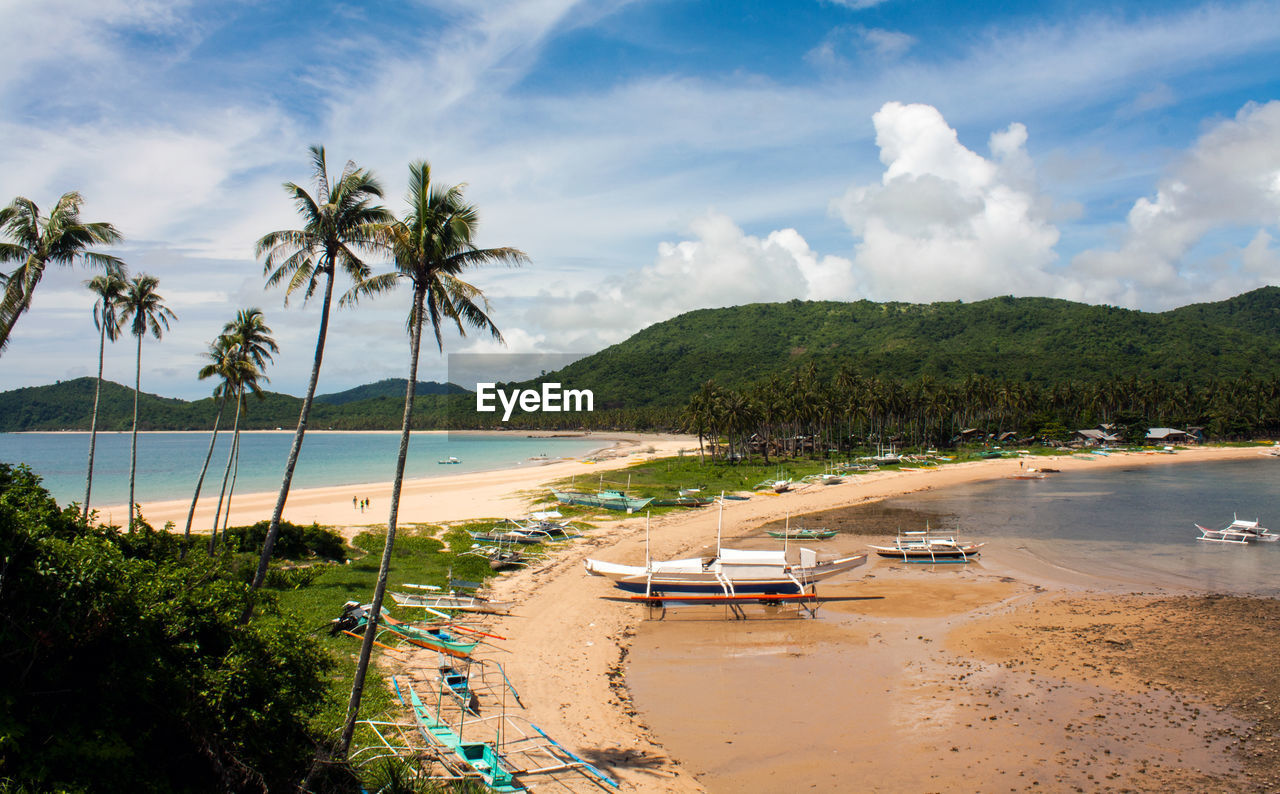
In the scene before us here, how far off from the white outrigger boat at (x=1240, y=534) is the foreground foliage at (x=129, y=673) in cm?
4706

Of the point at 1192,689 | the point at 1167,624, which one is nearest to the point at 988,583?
the point at 1167,624

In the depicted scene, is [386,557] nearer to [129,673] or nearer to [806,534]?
[129,673]

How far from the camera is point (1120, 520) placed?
45.1m

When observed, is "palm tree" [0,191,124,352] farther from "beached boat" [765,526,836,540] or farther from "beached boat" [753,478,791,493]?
"beached boat" [753,478,791,493]

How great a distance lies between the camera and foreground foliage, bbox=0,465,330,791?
730 centimetres

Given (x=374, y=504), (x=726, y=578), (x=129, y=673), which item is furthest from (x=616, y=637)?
(x=374, y=504)

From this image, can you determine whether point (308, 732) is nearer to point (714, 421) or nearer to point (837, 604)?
point (837, 604)

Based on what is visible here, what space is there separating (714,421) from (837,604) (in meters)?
55.7

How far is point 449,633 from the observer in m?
20.4

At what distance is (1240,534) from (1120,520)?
7.23 m

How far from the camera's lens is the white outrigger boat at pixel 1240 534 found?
124ft

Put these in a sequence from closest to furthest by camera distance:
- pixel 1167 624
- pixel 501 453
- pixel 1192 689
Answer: pixel 1192 689 → pixel 1167 624 → pixel 501 453

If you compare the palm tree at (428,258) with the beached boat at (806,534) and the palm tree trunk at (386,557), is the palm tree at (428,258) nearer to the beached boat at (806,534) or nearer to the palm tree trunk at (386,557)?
the palm tree trunk at (386,557)

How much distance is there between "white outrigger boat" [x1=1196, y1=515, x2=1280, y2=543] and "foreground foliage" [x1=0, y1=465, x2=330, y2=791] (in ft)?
154
